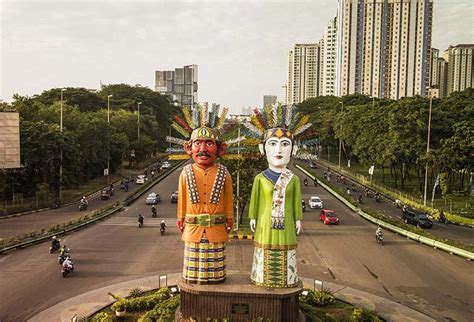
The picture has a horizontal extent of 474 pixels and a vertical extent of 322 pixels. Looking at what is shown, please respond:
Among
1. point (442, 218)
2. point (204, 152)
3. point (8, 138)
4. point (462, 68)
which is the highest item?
point (462, 68)

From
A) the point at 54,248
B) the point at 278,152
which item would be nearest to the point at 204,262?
the point at 278,152

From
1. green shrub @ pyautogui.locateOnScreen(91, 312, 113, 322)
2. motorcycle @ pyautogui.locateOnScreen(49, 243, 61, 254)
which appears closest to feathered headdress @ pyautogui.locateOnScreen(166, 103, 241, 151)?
green shrub @ pyautogui.locateOnScreen(91, 312, 113, 322)

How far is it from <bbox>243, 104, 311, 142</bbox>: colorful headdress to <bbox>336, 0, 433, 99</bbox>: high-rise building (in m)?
105

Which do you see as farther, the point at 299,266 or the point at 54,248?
the point at 54,248

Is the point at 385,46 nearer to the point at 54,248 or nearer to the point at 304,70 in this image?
the point at 304,70

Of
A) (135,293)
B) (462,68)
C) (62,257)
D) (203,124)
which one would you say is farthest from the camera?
(462,68)

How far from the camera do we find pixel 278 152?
1243cm

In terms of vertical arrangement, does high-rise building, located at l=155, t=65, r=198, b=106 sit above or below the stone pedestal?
above

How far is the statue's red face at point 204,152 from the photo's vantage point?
1234cm

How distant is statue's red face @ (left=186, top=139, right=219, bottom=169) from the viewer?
1234 cm

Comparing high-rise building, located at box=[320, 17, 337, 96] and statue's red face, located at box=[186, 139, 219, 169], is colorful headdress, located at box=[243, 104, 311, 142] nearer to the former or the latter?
statue's red face, located at box=[186, 139, 219, 169]

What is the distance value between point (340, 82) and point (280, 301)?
113015mm

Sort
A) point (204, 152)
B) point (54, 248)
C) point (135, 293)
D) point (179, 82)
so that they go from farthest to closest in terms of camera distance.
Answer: point (179, 82), point (54, 248), point (135, 293), point (204, 152)

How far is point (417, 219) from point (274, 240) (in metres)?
20.6
